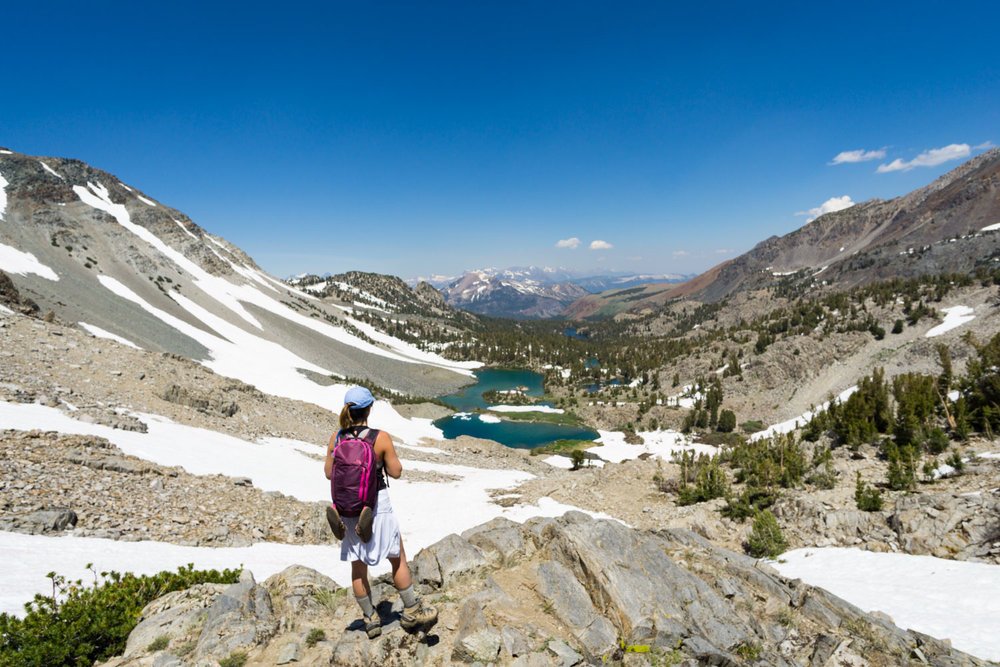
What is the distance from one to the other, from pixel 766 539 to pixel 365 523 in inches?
517

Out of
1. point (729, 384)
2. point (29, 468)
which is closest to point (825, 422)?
point (29, 468)

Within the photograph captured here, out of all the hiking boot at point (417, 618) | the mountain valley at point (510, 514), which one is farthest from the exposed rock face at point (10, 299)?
the hiking boot at point (417, 618)

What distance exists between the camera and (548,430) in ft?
229

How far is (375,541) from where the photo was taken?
17.6 ft

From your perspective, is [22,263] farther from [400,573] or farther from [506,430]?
[400,573]

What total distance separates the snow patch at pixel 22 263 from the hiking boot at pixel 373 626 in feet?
257

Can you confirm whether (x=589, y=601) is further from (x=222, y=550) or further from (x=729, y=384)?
(x=729, y=384)

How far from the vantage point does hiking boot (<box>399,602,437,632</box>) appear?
5.50 meters

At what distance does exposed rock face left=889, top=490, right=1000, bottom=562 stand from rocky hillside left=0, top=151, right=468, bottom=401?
1924 inches

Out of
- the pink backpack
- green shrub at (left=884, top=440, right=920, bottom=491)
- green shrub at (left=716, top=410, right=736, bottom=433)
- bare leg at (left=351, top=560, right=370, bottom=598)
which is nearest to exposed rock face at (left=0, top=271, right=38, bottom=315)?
bare leg at (left=351, top=560, right=370, bottom=598)

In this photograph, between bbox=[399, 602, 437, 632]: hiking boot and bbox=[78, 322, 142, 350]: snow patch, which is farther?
bbox=[78, 322, 142, 350]: snow patch

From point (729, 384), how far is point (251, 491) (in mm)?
69499

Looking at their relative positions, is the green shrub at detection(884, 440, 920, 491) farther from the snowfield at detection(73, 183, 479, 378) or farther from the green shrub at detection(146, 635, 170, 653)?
the snowfield at detection(73, 183, 479, 378)

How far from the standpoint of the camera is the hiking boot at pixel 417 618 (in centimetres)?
550
